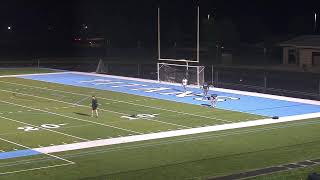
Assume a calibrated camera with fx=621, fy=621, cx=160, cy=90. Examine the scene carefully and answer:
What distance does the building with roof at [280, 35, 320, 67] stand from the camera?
54859mm

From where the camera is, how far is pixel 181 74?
40.2 meters

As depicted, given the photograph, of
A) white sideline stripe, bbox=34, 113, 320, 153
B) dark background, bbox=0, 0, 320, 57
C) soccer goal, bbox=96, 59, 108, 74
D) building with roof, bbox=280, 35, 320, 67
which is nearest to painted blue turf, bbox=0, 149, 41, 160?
white sideline stripe, bbox=34, 113, 320, 153

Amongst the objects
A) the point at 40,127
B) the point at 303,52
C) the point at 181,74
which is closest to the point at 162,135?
the point at 40,127

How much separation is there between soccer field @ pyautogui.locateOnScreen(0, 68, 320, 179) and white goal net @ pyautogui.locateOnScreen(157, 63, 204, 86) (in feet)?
22.6

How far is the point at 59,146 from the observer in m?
19.7

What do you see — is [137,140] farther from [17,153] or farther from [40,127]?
[40,127]

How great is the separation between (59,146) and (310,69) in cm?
3853

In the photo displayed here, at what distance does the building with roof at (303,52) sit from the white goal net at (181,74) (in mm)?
16477

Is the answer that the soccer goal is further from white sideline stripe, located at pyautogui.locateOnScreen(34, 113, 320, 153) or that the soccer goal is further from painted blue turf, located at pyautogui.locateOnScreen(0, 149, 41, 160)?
painted blue turf, located at pyautogui.locateOnScreen(0, 149, 41, 160)

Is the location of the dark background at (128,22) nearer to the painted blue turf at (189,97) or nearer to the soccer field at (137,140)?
the painted blue turf at (189,97)

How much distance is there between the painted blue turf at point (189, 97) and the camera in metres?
28.2

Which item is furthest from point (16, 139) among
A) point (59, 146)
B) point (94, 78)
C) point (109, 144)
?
point (94, 78)

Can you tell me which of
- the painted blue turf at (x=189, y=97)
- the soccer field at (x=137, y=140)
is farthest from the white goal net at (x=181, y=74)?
the soccer field at (x=137, y=140)

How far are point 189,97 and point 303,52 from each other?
26.3 meters
